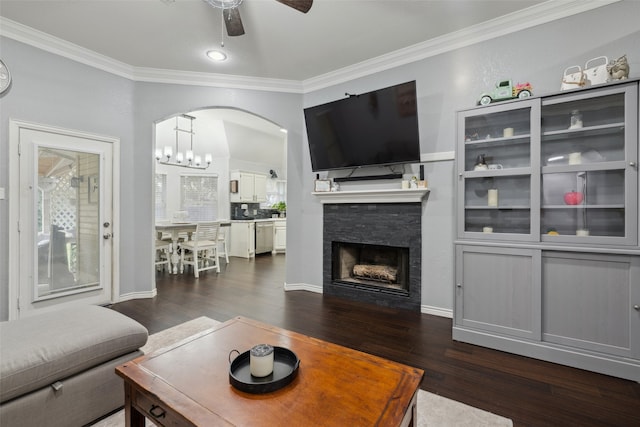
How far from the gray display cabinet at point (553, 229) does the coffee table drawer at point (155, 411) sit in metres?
2.36

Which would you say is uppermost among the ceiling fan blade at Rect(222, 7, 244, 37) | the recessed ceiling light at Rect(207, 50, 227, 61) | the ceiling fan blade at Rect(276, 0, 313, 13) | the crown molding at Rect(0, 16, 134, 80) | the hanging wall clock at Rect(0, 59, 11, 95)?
the recessed ceiling light at Rect(207, 50, 227, 61)

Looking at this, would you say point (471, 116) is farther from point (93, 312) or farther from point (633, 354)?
point (93, 312)

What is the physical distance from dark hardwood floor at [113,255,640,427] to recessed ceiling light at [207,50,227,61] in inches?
117

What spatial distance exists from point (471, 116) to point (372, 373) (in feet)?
7.78

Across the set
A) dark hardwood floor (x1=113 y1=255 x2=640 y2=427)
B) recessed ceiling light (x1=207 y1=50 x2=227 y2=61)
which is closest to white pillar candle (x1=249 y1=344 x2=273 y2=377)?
dark hardwood floor (x1=113 y1=255 x2=640 y2=427)

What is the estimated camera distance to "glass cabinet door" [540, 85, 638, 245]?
2.01 meters

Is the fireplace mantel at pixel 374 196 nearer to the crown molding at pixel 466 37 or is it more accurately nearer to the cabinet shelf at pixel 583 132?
the cabinet shelf at pixel 583 132

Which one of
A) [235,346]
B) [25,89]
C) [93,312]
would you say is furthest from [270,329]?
[25,89]


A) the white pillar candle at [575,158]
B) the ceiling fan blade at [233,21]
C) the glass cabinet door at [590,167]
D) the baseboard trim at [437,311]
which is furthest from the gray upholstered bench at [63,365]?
the white pillar candle at [575,158]

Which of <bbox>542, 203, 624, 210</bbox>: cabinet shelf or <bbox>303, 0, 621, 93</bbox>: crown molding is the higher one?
<bbox>303, 0, 621, 93</bbox>: crown molding

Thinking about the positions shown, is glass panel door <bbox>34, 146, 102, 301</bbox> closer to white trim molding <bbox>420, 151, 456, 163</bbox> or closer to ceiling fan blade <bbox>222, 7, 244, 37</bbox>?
ceiling fan blade <bbox>222, 7, 244, 37</bbox>

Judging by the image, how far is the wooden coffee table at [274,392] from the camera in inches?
37.6

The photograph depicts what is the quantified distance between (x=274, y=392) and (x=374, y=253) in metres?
2.97

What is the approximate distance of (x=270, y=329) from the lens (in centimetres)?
164
